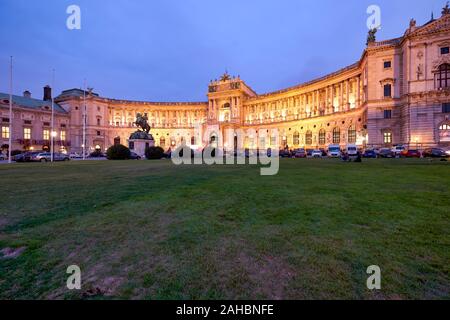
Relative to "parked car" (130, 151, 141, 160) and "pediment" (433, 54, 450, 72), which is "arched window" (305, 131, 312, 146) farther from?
"parked car" (130, 151, 141, 160)

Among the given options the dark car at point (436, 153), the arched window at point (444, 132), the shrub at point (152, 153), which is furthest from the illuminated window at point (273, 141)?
the shrub at point (152, 153)

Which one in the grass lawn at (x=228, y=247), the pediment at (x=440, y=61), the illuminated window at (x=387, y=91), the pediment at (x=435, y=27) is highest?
the pediment at (x=435, y=27)

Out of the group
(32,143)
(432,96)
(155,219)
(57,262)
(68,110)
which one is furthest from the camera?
(68,110)

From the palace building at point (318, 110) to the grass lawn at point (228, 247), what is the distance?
46.7 metres

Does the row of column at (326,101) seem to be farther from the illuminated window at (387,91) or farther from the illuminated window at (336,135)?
the illuminated window at (387,91)

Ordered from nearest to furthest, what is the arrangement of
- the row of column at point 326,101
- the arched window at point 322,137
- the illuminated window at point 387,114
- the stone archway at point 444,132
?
the stone archway at point 444,132 → the illuminated window at point 387,114 → the row of column at point 326,101 → the arched window at point 322,137

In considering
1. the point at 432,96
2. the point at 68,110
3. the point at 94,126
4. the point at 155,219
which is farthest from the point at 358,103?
the point at 68,110

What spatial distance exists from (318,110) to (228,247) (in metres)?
68.6

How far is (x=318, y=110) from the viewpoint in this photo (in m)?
65.4

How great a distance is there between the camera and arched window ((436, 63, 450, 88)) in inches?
1608

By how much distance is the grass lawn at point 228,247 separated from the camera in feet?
8.91
